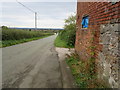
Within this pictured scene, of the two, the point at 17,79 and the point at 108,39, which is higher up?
the point at 108,39

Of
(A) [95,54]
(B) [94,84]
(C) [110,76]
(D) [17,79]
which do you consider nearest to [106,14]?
(A) [95,54]

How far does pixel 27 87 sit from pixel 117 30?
2.88 meters

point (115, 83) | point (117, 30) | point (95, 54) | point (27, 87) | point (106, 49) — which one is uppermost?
point (117, 30)

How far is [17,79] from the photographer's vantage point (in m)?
3.31

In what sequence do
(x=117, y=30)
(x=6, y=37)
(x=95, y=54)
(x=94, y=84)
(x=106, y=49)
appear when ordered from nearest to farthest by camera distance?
1. (x=117, y=30)
2. (x=106, y=49)
3. (x=94, y=84)
4. (x=95, y=54)
5. (x=6, y=37)

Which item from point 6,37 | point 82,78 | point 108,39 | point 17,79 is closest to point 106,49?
point 108,39

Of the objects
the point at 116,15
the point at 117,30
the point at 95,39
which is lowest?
the point at 95,39

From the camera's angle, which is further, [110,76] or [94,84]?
[94,84]

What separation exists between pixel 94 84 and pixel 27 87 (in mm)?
2012

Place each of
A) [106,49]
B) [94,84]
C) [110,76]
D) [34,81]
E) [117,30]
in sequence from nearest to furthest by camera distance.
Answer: [117,30] < [110,76] < [106,49] < [94,84] < [34,81]

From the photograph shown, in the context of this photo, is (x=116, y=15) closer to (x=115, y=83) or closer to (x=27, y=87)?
(x=115, y=83)

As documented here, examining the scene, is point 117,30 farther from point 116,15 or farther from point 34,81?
point 34,81

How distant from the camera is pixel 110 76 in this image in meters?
2.48

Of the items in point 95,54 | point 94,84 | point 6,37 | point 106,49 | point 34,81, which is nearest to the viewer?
point 106,49
